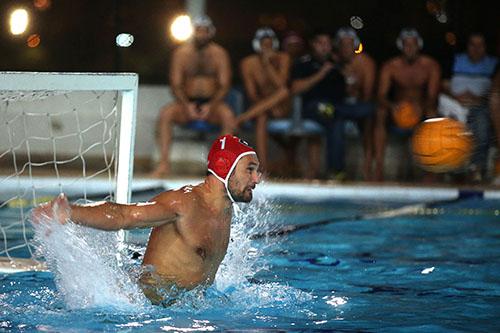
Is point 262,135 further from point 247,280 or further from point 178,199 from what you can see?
point 178,199

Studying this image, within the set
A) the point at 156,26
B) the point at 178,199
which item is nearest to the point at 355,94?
the point at 156,26

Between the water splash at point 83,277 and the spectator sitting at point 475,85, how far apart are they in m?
7.31

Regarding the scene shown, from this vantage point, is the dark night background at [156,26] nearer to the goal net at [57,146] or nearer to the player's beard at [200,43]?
the goal net at [57,146]

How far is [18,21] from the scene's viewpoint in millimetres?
13742

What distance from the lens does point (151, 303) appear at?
16.3ft

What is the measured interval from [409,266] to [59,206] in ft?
10.1

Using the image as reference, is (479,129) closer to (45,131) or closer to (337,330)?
(45,131)

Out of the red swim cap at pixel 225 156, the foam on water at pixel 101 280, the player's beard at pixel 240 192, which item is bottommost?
the foam on water at pixel 101 280

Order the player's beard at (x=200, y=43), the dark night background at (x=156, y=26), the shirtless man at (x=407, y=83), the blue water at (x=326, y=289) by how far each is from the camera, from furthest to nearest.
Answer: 1. the dark night background at (x=156, y=26)
2. the player's beard at (x=200, y=43)
3. the shirtless man at (x=407, y=83)
4. the blue water at (x=326, y=289)

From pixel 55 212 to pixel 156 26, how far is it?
1042 centimetres

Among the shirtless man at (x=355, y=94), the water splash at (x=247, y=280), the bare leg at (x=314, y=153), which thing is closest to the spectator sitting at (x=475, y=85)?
the shirtless man at (x=355, y=94)

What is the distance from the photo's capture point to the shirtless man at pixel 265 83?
1200 centimetres

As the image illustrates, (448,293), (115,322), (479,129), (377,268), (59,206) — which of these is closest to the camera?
(59,206)

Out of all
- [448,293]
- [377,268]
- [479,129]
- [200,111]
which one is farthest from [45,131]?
[448,293]
